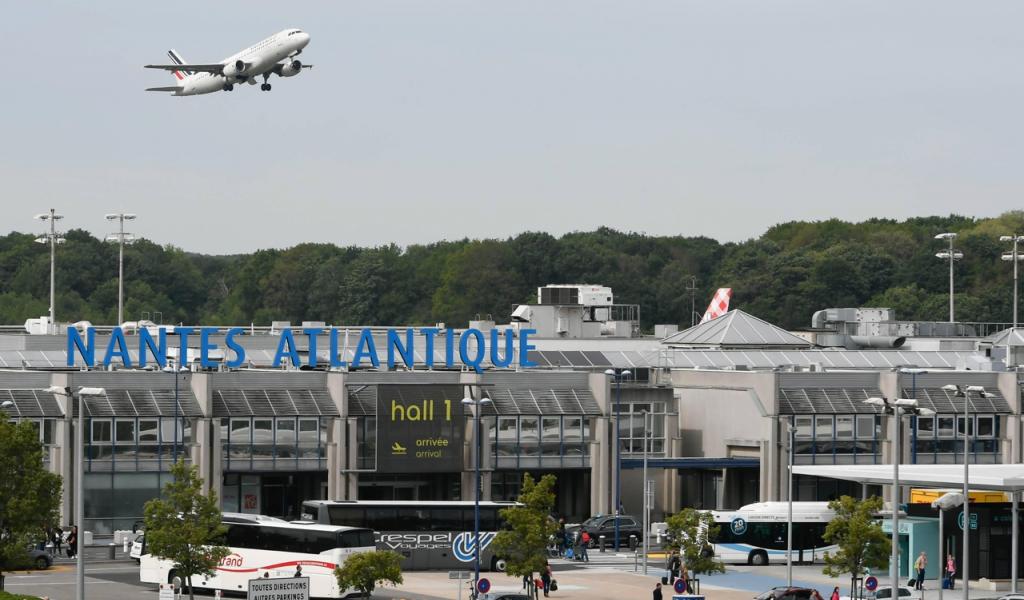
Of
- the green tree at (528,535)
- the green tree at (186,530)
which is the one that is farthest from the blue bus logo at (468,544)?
the green tree at (186,530)

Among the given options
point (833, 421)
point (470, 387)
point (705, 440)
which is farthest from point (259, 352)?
point (833, 421)

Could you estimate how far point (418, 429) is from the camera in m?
104

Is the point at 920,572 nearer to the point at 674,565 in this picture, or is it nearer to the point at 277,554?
the point at 674,565

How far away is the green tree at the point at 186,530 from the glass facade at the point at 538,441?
3571 cm

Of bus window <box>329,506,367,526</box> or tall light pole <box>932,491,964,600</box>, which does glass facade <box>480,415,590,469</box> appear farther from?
tall light pole <box>932,491,964,600</box>

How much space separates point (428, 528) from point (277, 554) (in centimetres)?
1249

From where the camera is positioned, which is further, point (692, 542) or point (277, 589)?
point (692, 542)

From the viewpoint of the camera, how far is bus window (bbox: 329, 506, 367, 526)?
281 ft

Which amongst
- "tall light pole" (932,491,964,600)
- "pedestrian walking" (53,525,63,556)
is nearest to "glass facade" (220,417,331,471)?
"pedestrian walking" (53,525,63,556)

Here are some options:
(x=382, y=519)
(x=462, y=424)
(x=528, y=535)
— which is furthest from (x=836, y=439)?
(x=528, y=535)

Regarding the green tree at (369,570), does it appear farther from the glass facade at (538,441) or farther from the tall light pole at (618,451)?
the glass facade at (538,441)

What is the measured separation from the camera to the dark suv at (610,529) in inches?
4016

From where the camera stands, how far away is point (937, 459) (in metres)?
114

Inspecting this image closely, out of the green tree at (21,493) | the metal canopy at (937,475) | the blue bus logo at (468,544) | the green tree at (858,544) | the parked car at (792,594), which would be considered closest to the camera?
the green tree at (21,493)
